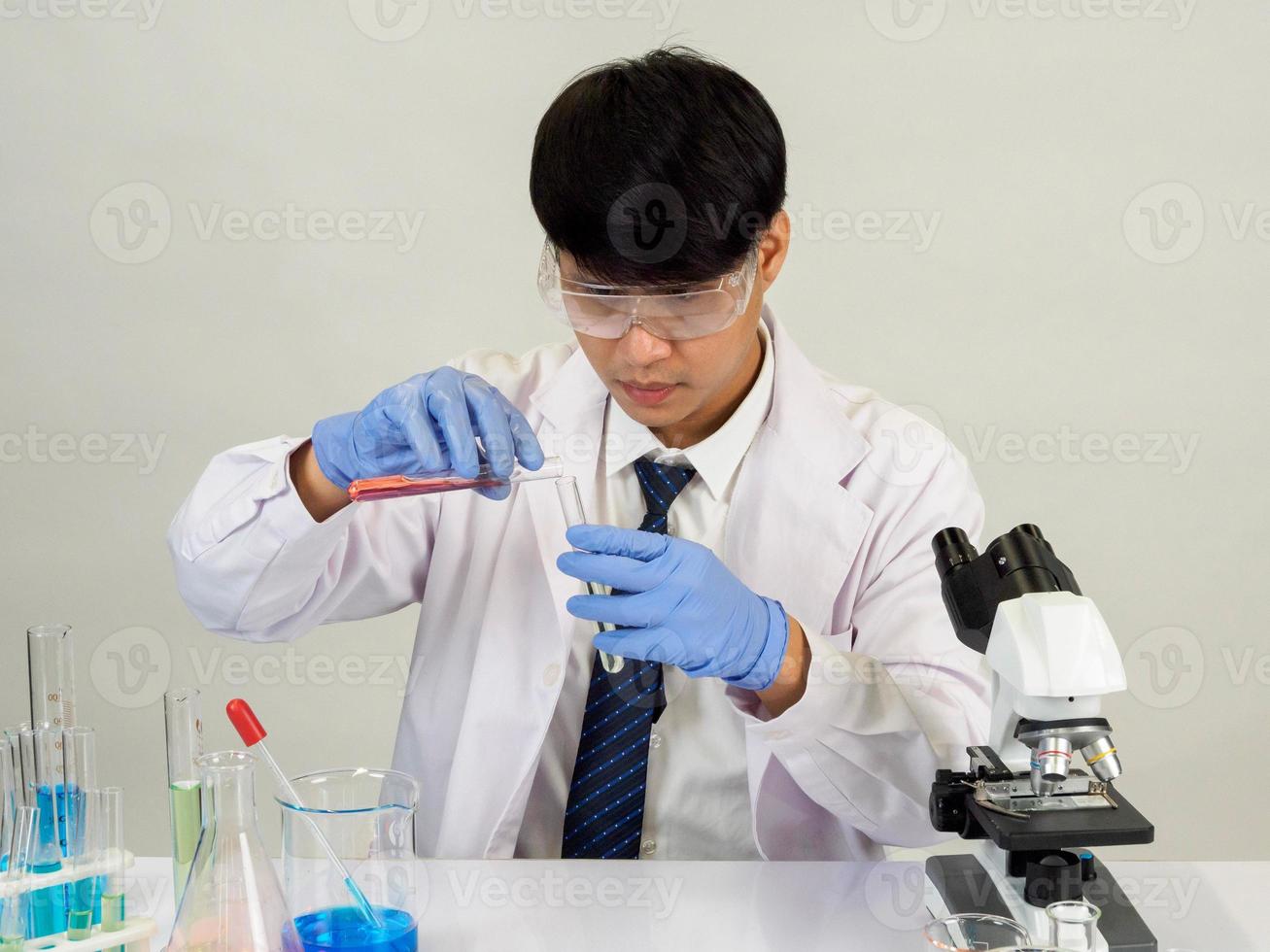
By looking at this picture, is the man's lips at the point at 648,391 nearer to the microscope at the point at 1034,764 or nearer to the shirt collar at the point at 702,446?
the shirt collar at the point at 702,446

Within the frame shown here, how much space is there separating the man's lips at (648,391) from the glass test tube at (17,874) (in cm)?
94

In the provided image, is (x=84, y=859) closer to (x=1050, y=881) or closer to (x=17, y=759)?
(x=17, y=759)

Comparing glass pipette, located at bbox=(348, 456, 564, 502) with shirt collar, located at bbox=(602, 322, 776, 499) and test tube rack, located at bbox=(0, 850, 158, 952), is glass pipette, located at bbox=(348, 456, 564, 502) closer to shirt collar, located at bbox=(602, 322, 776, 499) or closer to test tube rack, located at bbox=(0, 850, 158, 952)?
shirt collar, located at bbox=(602, 322, 776, 499)

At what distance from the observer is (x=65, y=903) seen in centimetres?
138

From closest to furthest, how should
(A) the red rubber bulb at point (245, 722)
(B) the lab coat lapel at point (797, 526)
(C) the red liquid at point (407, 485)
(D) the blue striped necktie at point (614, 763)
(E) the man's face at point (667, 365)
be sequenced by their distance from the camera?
(A) the red rubber bulb at point (245, 722) → (C) the red liquid at point (407, 485) → (E) the man's face at point (667, 365) → (D) the blue striped necktie at point (614, 763) → (B) the lab coat lapel at point (797, 526)

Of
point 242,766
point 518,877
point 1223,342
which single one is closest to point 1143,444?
point 1223,342

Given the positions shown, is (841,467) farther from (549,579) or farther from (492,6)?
(492,6)

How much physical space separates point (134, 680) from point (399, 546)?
1.63 m

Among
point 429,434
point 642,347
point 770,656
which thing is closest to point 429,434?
point 429,434

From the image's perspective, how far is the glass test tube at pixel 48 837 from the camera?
136 centimetres

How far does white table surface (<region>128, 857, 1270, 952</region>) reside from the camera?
1581mm

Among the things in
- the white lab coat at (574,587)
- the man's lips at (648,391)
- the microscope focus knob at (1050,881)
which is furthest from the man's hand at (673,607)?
the microscope focus knob at (1050,881)

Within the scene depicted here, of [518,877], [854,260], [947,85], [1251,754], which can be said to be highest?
[947,85]

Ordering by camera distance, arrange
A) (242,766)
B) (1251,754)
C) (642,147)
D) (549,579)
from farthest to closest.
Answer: (1251,754) → (549,579) → (642,147) → (242,766)
